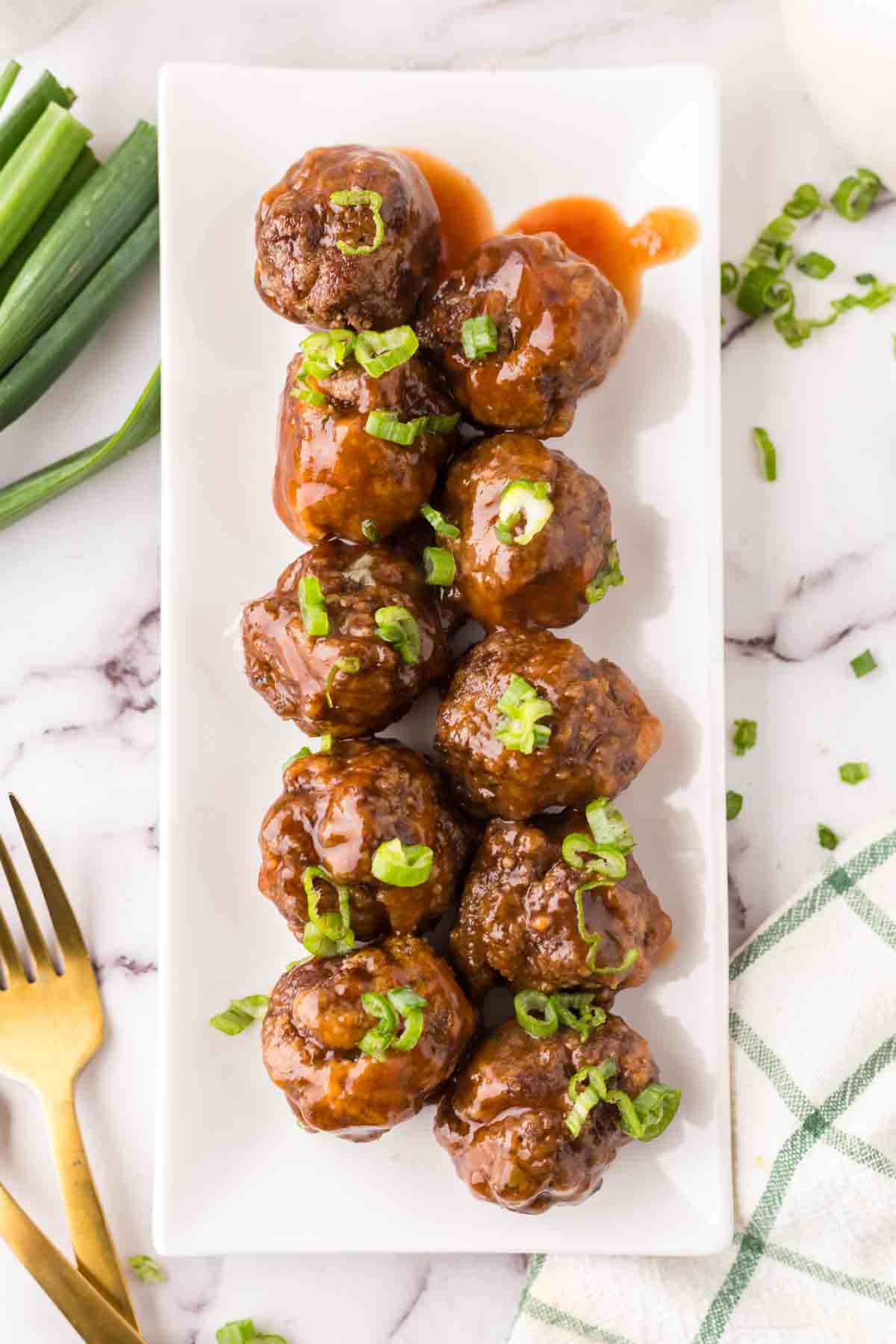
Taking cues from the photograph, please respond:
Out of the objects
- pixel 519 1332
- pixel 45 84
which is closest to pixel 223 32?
pixel 45 84

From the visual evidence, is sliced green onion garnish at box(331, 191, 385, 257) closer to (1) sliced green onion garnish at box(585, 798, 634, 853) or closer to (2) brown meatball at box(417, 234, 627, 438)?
(2) brown meatball at box(417, 234, 627, 438)

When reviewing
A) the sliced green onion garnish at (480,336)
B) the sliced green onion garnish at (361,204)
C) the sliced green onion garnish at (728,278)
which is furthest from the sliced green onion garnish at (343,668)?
the sliced green onion garnish at (728,278)

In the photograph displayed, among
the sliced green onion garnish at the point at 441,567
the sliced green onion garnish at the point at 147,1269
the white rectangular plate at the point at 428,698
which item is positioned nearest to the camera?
the sliced green onion garnish at the point at 441,567

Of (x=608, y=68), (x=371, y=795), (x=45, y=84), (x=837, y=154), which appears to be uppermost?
(x=45, y=84)

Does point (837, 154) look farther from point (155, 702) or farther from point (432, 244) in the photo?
point (155, 702)

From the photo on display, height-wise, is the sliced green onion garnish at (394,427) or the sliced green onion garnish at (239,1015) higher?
the sliced green onion garnish at (394,427)

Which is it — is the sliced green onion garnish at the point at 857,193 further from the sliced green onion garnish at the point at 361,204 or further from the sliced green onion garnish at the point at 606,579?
the sliced green onion garnish at the point at 361,204
